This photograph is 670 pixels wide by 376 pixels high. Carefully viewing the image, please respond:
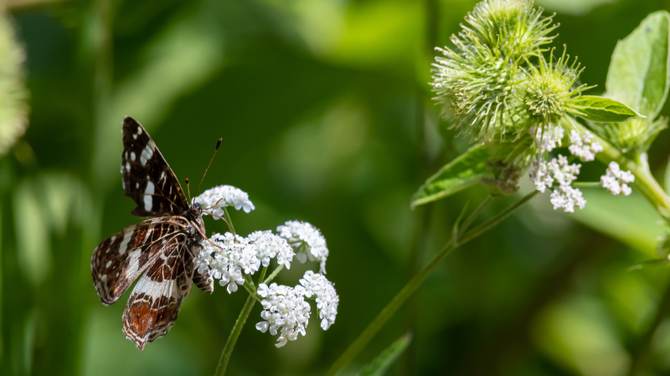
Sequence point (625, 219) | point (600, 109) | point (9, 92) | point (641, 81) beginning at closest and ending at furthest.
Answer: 1. point (600, 109)
2. point (641, 81)
3. point (625, 219)
4. point (9, 92)

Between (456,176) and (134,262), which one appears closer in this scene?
(456,176)

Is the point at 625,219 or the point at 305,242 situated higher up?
the point at 305,242

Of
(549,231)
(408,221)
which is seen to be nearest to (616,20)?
(549,231)

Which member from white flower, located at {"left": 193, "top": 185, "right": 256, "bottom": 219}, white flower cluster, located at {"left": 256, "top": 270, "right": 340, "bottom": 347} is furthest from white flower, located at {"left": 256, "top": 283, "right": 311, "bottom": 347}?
white flower, located at {"left": 193, "top": 185, "right": 256, "bottom": 219}

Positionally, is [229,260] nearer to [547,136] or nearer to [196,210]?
[196,210]

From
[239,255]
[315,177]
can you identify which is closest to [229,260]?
[239,255]

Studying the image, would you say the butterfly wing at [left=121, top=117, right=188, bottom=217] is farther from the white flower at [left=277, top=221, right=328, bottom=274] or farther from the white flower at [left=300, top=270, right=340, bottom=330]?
the white flower at [left=300, top=270, right=340, bottom=330]
